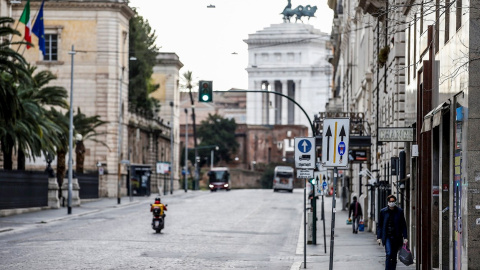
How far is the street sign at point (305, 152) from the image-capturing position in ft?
80.6

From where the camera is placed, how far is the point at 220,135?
155m

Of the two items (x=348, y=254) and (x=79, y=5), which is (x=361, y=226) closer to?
(x=348, y=254)

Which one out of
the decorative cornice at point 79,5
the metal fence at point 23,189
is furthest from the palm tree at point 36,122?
the decorative cornice at point 79,5

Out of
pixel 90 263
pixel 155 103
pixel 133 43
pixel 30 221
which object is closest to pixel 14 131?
pixel 30 221

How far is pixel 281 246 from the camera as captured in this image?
1284 inches

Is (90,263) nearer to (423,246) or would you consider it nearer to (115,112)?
(423,246)

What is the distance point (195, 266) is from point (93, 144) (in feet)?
204

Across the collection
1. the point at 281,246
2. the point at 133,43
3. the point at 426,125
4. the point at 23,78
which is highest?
the point at 133,43

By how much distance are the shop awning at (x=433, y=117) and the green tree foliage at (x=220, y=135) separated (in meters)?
132

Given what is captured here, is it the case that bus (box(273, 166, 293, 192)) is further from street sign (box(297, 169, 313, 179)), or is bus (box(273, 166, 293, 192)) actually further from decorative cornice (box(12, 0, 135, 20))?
street sign (box(297, 169, 313, 179))

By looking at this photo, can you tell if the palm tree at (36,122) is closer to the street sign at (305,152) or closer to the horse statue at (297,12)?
the street sign at (305,152)

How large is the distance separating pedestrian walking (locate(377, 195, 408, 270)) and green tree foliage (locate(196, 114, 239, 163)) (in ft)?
431

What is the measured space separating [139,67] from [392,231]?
8449 cm

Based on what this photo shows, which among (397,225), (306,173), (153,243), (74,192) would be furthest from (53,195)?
(397,225)
